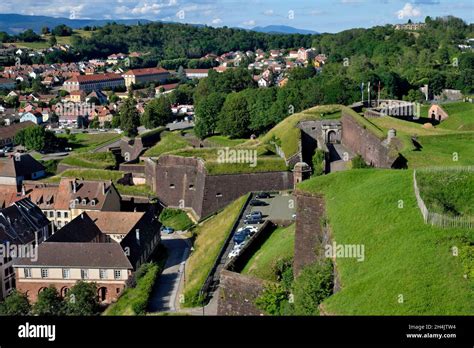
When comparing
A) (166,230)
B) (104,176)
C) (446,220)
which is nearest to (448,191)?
(446,220)

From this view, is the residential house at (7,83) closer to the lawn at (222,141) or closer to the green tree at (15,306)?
the lawn at (222,141)

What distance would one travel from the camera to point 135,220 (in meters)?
32.8

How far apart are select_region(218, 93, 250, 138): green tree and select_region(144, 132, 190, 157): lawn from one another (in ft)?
13.2

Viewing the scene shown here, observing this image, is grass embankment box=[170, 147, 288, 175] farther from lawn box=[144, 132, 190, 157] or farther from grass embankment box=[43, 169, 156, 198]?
lawn box=[144, 132, 190, 157]

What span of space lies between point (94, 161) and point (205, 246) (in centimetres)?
2631

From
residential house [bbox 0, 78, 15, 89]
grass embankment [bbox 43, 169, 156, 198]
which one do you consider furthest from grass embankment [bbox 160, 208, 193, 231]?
residential house [bbox 0, 78, 15, 89]

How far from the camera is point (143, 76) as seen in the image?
407 ft

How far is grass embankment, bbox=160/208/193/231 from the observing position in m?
37.0

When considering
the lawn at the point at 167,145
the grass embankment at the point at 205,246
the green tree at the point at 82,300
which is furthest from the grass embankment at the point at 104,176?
the green tree at the point at 82,300

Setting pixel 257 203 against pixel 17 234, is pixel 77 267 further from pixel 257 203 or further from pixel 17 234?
pixel 257 203
